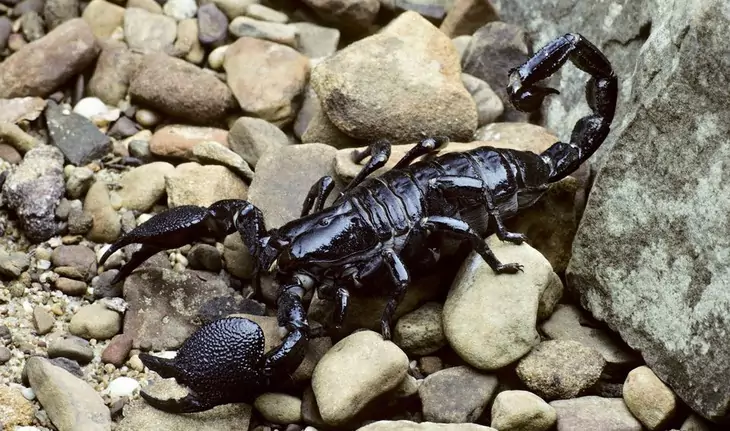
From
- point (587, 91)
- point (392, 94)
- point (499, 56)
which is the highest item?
point (587, 91)

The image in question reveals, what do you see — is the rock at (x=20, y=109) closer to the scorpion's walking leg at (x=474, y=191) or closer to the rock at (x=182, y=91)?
the rock at (x=182, y=91)

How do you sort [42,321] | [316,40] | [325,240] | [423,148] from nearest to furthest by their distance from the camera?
1. [42,321]
2. [325,240]
3. [423,148]
4. [316,40]

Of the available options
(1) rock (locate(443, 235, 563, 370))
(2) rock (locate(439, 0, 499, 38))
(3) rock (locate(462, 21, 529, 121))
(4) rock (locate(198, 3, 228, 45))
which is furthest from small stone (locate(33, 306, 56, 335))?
(2) rock (locate(439, 0, 499, 38))

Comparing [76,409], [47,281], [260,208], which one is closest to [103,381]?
[76,409]

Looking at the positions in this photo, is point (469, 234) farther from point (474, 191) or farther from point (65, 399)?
point (65, 399)

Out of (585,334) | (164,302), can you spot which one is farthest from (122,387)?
(585,334)

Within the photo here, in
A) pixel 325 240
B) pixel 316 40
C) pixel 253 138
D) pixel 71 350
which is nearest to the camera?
pixel 71 350

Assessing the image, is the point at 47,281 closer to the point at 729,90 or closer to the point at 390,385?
the point at 390,385
